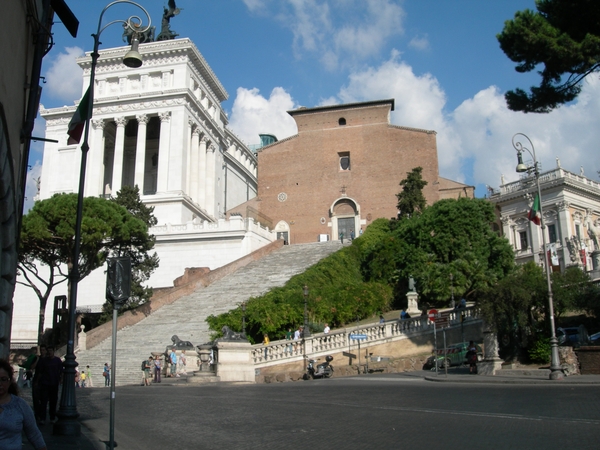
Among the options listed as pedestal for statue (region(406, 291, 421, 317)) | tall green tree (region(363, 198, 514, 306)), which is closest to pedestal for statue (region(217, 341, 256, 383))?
pedestal for statue (region(406, 291, 421, 317))

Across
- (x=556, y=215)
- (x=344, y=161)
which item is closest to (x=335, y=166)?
(x=344, y=161)

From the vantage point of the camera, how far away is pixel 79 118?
41.1 ft

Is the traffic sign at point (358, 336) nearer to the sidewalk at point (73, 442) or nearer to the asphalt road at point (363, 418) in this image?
the asphalt road at point (363, 418)

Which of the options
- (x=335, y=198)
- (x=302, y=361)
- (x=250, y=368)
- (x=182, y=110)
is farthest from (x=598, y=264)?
(x=182, y=110)

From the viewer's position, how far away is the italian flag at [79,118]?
40.3 feet

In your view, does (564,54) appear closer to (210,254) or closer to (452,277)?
(452,277)

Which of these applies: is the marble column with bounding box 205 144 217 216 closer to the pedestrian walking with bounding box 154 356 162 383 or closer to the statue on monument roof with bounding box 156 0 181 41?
the statue on monument roof with bounding box 156 0 181 41

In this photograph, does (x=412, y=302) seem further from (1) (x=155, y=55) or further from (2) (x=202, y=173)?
(1) (x=155, y=55)

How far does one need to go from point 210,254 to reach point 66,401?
34.7 meters

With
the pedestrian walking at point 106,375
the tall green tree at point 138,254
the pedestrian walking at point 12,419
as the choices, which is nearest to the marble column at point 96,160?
the tall green tree at point 138,254

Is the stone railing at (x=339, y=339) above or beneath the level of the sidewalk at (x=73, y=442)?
above

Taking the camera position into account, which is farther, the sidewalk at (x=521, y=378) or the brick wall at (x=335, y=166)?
the brick wall at (x=335, y=166)

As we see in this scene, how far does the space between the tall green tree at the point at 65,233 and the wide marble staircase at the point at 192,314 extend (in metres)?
3.55

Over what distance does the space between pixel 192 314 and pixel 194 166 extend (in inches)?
1037
